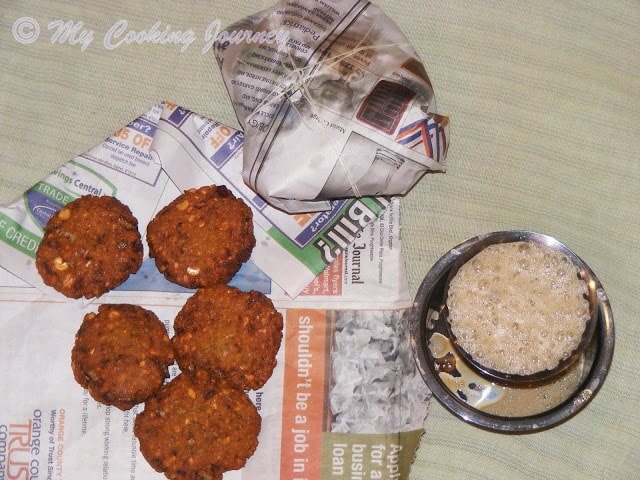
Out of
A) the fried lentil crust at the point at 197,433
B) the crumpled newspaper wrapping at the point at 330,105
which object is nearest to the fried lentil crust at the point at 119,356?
the fried lentil crust at the point at 197,433

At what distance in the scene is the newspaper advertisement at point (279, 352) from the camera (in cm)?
117

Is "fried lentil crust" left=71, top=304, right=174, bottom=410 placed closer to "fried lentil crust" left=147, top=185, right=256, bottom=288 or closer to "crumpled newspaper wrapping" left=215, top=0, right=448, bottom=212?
"fried lentil crust" left=147, top=185, right=256, bottom=288

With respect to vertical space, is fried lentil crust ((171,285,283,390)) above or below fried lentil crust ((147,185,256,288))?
below

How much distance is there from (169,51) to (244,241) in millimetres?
376

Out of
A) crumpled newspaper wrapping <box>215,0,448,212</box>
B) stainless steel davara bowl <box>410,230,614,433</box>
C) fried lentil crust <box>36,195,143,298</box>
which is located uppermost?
crumpled newspaper wrapping <box>215,0,448,212</box>

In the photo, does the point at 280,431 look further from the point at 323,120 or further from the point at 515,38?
the point at 515,38

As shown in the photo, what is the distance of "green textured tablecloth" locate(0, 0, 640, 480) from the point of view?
123cm

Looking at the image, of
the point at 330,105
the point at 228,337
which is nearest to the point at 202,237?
the point at 228,337

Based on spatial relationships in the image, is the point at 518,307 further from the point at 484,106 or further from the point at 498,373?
the point at 484,106

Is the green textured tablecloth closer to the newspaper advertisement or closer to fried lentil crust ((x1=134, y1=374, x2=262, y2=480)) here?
the newspaper advertisement

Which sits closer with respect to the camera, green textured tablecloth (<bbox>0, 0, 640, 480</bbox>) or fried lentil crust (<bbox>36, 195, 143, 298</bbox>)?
fried lentil crust (<bbox>36, 195, 143, 298</bbox>)

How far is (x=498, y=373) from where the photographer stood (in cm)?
110

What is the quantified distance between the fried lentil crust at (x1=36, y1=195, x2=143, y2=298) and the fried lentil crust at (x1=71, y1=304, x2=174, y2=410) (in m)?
0.05

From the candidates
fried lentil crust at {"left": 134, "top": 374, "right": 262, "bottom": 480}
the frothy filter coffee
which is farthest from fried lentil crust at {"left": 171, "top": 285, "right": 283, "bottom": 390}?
the frothy filter coffee
